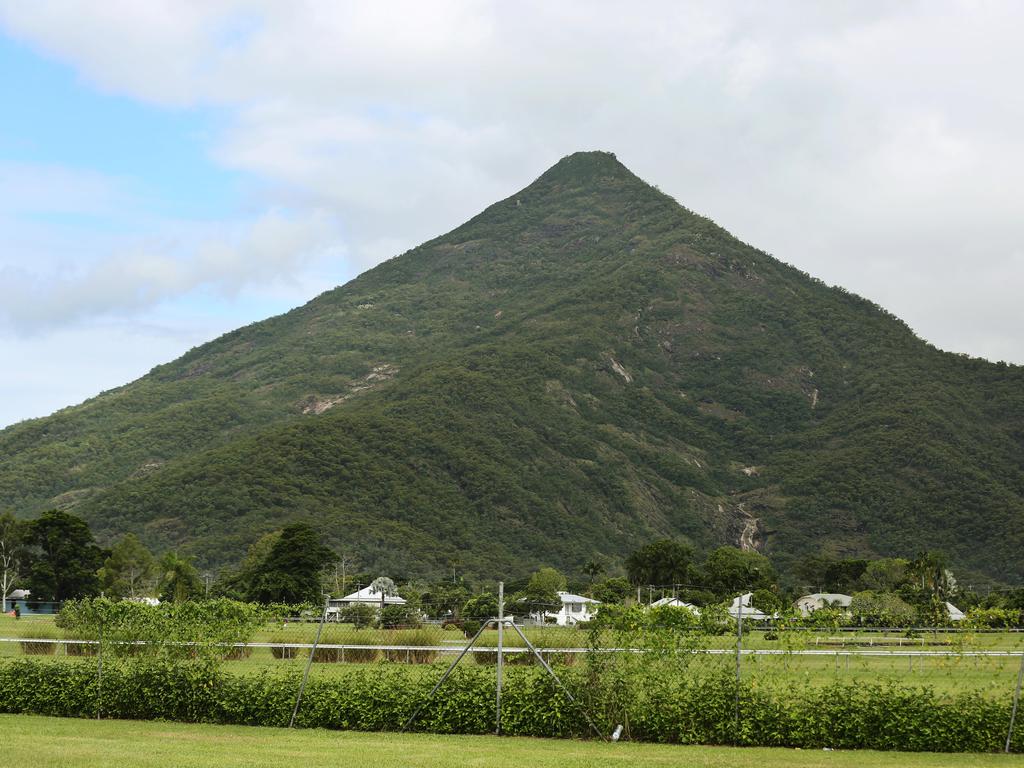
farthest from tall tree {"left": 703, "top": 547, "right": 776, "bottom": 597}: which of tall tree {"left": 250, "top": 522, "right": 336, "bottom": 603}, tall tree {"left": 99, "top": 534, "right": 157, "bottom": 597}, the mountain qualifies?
tall tree {"left": 99, "top": 534, "right": 157, "bottom": 597}

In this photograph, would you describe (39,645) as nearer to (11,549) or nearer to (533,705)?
(533,705)

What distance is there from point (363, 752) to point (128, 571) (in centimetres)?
6527

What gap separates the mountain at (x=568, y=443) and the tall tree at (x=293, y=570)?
2929 centimetres

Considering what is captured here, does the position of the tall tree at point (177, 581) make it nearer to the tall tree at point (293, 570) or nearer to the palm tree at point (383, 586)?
the tall tree at point (293, 570)

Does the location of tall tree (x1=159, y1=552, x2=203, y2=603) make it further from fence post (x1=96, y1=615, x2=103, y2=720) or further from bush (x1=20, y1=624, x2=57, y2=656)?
fence post (x1=96, y1=615, x2=103, y2=720)

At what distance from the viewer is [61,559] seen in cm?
7219

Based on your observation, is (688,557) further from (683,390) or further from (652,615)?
(683,390)

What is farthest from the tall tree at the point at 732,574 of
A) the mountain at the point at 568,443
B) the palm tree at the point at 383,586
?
the palm tree at the point at 383,586

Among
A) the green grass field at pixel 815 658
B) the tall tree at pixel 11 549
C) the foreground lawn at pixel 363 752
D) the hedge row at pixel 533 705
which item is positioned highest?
the tall tree at pixel 11 549

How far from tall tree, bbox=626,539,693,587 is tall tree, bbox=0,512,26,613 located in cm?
4422

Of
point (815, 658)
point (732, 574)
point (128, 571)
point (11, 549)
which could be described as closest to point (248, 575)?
point (128, 571)

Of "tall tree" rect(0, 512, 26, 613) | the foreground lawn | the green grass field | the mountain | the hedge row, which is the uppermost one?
the mountain

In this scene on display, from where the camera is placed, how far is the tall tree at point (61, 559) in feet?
233

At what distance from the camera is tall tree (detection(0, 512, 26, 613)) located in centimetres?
7412
